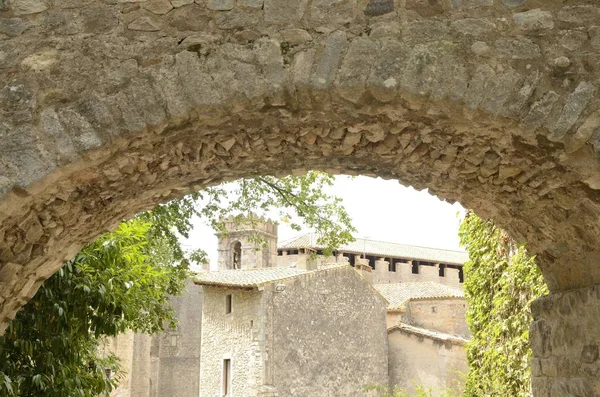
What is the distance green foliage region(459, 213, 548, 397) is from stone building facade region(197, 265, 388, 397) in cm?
1096

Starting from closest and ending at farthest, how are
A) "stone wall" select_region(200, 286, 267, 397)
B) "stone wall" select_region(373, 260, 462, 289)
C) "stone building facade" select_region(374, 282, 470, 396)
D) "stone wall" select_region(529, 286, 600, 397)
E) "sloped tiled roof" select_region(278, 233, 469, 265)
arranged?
"stone wall" select_region(529, 286, 600, 397) < "stone wall" select_region(200, 286, 267, 397) < "stone building facade" select_region(374, 282, 470, 396) < "sloped tiled roof" select_region(278, 233, 469, 265) < "stone wall" select_region(373, 260, 462, 289)

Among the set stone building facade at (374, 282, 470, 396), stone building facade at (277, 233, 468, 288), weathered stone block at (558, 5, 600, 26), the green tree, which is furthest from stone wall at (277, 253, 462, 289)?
weathered stone block at (558, 5, 600, 26)

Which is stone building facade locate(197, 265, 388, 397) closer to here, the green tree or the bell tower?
the bell tower

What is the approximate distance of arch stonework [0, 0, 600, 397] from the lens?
258 centimetres

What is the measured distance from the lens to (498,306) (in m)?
5.65

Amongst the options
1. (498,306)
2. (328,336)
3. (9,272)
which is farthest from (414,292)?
(9,272)

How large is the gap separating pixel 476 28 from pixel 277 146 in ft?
3.36

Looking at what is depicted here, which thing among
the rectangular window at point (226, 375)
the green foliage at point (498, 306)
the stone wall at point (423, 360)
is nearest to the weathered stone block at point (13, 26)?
the green foliage at point (498, 306)

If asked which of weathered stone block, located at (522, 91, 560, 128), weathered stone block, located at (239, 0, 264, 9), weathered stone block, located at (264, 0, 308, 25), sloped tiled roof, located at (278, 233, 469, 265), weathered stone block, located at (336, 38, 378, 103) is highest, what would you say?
sloped tiled roof, located at (278, 233, 469, 265)

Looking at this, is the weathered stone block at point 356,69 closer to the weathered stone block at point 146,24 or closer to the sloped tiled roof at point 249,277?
the weathered stone block at point 146,24

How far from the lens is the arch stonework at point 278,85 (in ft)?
8.48

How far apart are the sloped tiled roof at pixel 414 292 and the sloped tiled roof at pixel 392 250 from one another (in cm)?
564

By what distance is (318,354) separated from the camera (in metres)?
17.7

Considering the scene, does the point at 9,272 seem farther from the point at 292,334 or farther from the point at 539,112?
the point at 292,334
